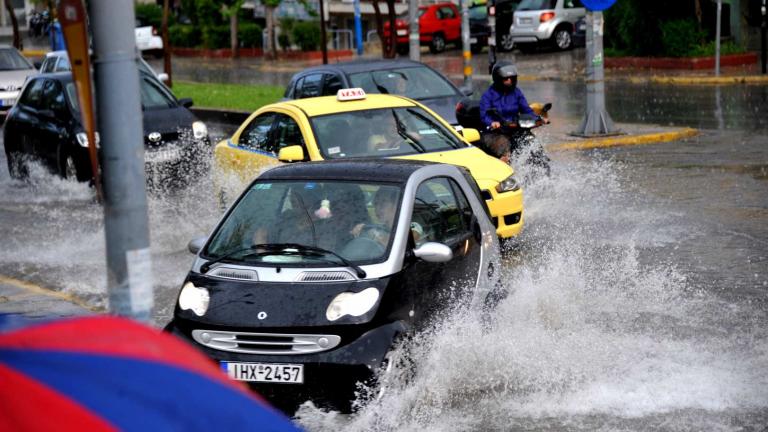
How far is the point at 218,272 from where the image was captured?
7.54 metres

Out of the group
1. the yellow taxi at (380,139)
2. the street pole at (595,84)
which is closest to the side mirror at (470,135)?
the yellow taxi at (380,139)

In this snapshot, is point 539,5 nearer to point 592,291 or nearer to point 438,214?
point 592,291

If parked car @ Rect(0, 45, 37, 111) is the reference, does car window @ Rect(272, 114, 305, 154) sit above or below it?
above

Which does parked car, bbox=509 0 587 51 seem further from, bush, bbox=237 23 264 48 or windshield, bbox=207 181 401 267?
windshield, bbox=207 181 401 267

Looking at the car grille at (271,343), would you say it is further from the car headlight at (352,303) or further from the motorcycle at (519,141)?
the motorcycle at (519,141)

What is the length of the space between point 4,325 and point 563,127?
1844 cm

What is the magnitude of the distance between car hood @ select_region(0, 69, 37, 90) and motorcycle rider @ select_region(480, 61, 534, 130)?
16187 mm

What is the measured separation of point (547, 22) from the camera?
1551 inches

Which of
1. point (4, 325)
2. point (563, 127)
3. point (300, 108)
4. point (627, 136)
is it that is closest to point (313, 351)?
point (4, 325)

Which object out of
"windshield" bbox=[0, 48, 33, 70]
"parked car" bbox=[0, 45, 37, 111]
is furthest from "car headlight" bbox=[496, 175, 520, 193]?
"windshield" bbox=[0, 48, 33, 70]

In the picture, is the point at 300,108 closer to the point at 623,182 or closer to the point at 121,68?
the point at 623,182

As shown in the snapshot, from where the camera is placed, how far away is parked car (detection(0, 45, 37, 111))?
91.2ft

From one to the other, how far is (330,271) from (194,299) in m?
0.82

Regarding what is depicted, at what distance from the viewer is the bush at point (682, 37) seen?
32.0 metres
